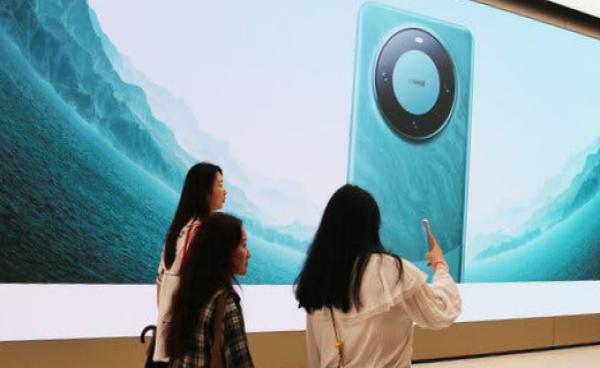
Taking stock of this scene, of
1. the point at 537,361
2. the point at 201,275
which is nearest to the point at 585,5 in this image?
the point at 537,361

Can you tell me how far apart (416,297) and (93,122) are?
90.8 inches

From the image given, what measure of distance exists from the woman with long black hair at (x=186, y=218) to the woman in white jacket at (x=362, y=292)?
56 centimetres

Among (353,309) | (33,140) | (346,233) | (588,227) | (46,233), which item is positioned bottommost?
(353,309)

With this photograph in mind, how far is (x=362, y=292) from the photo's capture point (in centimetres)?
207

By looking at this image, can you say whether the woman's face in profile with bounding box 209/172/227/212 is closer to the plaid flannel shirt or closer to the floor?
the plaid flannel shirt

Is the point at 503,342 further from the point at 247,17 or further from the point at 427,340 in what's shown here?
the point at 247,17

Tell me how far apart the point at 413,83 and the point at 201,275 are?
3684 millimetres

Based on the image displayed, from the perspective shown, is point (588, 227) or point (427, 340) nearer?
point (427, 340)

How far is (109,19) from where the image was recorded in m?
3.82

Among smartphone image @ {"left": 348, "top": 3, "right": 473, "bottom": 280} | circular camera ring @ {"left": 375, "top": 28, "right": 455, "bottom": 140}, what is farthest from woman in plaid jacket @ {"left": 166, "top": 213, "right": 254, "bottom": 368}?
circular camera ring @ {"left": 375, "top": 28, "right": 455, "bottom": 140}

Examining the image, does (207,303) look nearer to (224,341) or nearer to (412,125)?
(224,341)

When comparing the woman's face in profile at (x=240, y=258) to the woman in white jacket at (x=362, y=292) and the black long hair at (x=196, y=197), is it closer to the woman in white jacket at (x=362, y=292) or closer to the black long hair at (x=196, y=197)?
the woman in white jacket at (x=362, y=292)

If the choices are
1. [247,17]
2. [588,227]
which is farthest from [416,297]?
[588,227]

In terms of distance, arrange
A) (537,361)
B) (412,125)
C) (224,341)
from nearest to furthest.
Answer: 1. (224,341)
2. (412,125)
3. (537,361)
